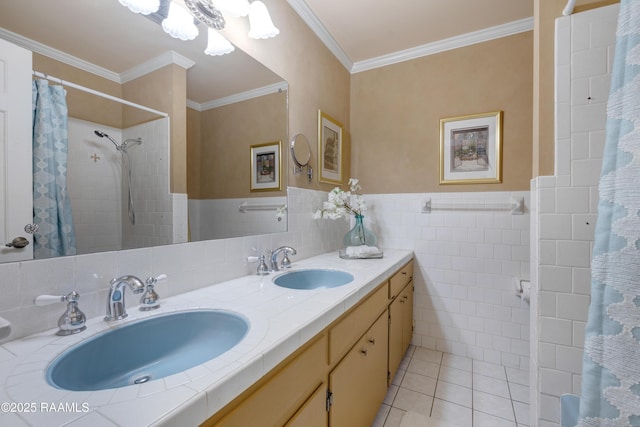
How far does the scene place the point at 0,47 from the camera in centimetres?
68

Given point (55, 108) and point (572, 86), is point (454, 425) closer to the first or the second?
point (572, 86)

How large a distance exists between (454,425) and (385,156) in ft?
6.28

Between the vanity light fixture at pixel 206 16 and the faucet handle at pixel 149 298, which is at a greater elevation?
the vanity light fixture at pixel 206 16

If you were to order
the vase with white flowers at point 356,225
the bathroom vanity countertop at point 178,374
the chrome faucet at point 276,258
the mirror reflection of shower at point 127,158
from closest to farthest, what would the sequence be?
the bathroom vanity countertop at point 178,374 → the mirror reflection of shower at point 127,158 → the chrome faucet at point 276,258 → the vase with white flowers at point 356,225

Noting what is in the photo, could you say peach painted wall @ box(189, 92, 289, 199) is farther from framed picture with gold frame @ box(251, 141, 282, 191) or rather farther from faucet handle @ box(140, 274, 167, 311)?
faucet handle @ box(140, 274, 167, 311)

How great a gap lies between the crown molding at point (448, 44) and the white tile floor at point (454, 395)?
247cm

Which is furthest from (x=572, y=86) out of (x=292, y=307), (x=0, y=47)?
(x=0, y=47)

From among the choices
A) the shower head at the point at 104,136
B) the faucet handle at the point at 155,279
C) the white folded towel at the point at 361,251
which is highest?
the shower head at the point at 104,136

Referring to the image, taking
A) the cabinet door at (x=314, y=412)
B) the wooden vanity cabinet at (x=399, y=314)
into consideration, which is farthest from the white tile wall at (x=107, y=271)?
the wooden vanity cabinet at (x=399, y=314)

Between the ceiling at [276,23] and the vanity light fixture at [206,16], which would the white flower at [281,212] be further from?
the vanity light fixture at [206,16]

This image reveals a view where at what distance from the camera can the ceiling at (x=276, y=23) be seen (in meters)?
0.79

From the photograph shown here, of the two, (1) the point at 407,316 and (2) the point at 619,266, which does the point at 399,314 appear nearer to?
(1) the point at 407,316

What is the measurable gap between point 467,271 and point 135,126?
2.27 metres

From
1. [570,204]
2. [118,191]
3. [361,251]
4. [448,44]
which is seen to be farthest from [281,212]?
[448,44]
